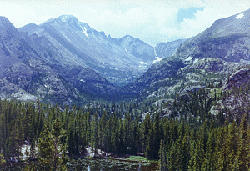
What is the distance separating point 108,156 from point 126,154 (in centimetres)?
1409

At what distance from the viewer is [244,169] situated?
80000mm

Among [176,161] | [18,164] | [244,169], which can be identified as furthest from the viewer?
[18,164]

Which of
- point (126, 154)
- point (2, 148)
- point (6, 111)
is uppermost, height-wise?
point (6, 111)

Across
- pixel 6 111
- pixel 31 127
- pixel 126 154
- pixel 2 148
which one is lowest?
pixel 126 154

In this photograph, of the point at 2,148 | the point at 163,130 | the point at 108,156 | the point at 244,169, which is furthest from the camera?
the point at 163,130

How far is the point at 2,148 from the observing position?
108 metres

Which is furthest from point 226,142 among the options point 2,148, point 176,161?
point 2,148

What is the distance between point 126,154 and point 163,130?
29349 mm

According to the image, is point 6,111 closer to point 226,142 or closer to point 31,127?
point 31,127

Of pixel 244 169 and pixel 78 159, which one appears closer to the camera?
pixel 244 169

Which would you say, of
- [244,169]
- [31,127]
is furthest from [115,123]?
[244,169]

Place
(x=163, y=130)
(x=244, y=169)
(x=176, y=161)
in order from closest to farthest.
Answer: (x=244, y=169) → (x=176, y=161) → (x=163, y=130)

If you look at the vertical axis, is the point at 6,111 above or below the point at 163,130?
above

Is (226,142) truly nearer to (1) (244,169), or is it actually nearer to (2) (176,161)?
(1) (244,169)
